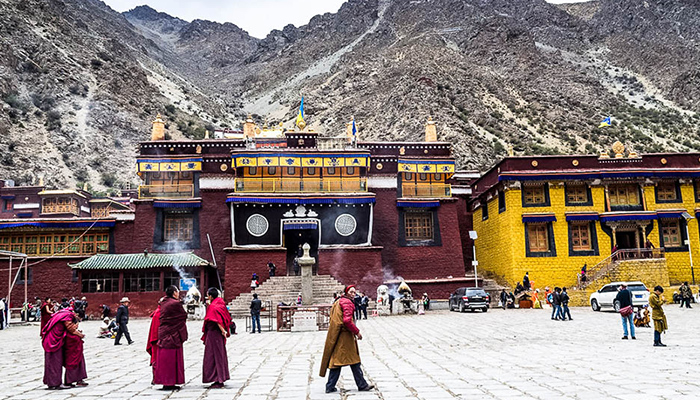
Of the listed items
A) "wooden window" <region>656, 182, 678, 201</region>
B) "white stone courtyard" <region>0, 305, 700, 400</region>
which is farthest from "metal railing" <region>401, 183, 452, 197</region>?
"white stone courtyard" <region>0, 305, 700, 400</region>

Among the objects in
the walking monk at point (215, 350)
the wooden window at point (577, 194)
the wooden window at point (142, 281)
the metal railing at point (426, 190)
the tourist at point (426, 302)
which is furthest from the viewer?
the metal railing at point (426, 190)

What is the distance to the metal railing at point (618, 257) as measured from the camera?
98.3ft

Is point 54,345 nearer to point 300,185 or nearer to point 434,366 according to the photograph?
point 434,366

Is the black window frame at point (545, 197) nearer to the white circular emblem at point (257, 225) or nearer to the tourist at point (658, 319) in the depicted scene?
the white circular emblem at point (257, 225)

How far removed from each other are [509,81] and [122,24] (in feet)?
312

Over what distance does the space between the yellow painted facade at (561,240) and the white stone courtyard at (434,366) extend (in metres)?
13.6

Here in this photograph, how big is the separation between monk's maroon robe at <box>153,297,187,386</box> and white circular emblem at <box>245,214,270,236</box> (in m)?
23.5

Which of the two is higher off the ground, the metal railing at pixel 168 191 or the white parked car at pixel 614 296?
the metal railing at pixel 168 191

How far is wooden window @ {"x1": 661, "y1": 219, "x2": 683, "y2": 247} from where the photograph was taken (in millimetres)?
32375

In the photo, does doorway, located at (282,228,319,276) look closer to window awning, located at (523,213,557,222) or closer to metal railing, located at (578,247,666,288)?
window awning, located at (523,213,557,222)

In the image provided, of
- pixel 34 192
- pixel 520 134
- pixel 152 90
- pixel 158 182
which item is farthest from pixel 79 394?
pixel 152 90

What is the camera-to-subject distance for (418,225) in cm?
3534

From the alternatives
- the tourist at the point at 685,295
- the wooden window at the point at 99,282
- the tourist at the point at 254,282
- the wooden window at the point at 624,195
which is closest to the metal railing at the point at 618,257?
the tourist at the point at 685,295

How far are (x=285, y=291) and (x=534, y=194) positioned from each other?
15.5m
